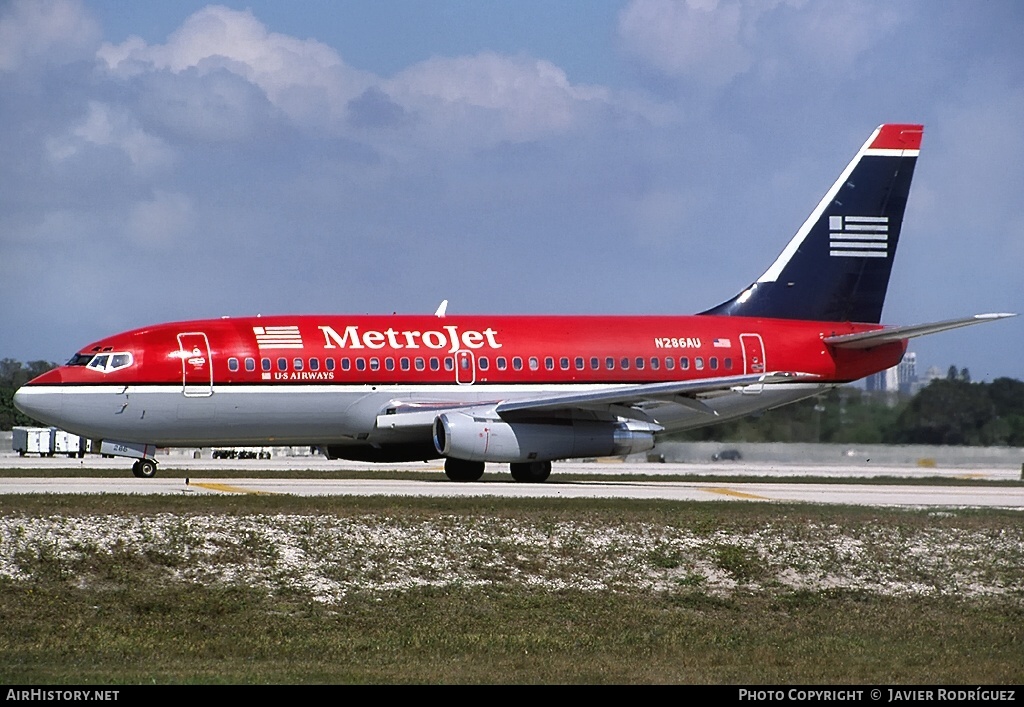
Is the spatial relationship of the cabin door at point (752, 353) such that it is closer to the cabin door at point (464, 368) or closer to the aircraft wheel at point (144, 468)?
the cabin door at point (464, 368)

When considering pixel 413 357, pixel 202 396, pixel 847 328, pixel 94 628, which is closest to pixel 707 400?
pixel 847 328

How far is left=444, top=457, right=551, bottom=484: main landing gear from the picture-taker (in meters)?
35.0

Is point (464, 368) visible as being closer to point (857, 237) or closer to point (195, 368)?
point (195, 368)

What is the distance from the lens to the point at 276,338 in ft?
113

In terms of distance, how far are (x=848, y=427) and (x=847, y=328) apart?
628 centimetres

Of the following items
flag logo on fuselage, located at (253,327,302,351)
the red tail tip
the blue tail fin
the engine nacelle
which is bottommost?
the engine nacelle

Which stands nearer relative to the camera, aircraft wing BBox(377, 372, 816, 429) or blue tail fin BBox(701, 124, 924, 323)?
aircraft wing BBox(377, 372, 816, 429)

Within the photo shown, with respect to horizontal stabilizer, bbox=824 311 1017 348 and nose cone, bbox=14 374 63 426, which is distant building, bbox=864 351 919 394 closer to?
horizontal stabilizer, bbox=824 311 1017 348

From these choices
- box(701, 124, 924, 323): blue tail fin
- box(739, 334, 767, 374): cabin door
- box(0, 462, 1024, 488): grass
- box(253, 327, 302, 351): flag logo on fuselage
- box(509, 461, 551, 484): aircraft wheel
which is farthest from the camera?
box(701, 124, 924, 323): blue tail fin

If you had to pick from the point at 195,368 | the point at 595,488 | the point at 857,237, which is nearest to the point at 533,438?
the point at 595,488

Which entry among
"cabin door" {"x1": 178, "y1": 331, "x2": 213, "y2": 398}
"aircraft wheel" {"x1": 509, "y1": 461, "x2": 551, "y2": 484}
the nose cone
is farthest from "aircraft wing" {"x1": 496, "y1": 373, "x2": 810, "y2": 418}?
the nose cone

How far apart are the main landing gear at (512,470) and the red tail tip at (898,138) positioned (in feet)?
44.7

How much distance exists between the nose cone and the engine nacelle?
331 inches

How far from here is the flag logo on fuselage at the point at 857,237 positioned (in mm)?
40312
